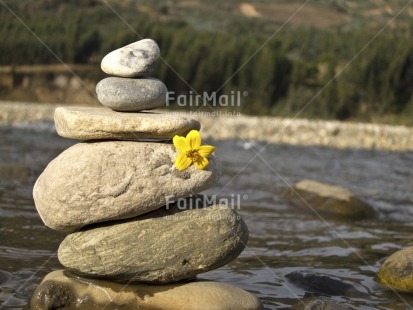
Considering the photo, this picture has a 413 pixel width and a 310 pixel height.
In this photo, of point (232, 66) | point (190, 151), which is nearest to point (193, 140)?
point (190, 151)

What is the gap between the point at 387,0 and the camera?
50.0 metres

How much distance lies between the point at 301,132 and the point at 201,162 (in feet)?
71.6

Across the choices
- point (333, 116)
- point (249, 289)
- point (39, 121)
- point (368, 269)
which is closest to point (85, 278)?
point (249, 289)

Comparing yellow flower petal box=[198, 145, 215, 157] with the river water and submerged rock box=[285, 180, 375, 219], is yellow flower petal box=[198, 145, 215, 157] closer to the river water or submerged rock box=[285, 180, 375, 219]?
the river water

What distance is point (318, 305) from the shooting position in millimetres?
7594

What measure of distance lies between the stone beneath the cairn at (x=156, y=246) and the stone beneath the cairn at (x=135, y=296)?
→ 3.8 inches

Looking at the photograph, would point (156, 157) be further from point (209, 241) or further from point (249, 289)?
point (249, 289)

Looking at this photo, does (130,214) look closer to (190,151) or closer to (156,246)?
(156,246)

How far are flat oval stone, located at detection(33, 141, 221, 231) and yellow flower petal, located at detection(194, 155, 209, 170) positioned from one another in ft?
0.21

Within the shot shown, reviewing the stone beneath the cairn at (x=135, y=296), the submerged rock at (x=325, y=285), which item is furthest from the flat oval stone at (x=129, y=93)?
the submerged rock at (x=325, y=285)

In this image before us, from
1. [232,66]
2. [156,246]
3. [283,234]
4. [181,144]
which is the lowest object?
[232,66]

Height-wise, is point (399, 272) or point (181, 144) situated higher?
point (181, 144)

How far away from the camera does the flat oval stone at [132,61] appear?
25.2ft

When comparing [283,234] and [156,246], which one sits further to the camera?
[283,234]
